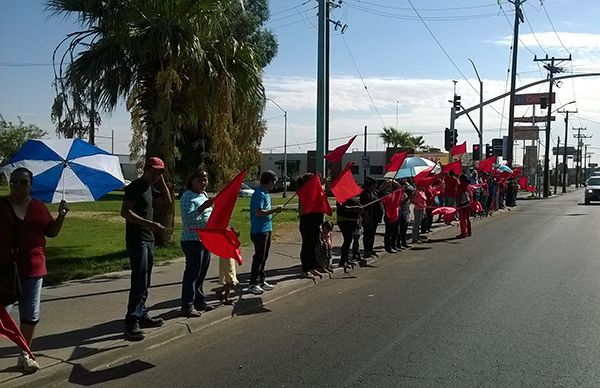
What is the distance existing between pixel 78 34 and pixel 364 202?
21.6 feet

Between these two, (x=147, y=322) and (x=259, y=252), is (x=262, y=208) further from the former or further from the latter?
(x=147, y=322)

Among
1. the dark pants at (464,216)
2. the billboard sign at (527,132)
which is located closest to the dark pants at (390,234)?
the dark pants at (464,216)

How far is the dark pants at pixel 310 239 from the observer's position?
10.5 meters

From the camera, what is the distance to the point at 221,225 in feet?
24.6

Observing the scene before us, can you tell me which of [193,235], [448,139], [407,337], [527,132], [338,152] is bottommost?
[407,337]

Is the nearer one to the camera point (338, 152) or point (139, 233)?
point (139, 233)

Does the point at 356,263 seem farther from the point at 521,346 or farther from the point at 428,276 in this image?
the point at 521,346

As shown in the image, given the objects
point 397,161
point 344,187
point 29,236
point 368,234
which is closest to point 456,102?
point 397,161

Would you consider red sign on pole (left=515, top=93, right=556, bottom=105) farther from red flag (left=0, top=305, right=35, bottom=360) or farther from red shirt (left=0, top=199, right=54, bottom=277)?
red flag (left=0, top=305, right=35, bottom=360)

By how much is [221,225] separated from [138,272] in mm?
1322

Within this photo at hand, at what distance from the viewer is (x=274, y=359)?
619 centimetres

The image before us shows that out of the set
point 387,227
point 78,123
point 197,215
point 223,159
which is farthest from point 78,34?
point 387,227

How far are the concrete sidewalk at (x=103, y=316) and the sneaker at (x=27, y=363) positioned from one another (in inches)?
2.4

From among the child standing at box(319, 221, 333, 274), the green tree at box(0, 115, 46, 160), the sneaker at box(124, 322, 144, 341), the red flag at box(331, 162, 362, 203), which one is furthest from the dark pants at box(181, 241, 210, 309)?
the green tree at box(0, 115, 46, 160)
